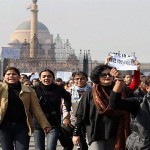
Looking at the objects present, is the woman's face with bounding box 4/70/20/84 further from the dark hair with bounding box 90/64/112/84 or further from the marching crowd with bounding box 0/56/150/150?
the dark hair with bounding box 90/64/112/84

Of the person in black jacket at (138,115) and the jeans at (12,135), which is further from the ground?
the person in black jacket at (138,115)

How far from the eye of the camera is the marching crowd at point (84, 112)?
5.12 m

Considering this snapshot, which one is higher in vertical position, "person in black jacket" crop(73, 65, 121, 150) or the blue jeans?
"person in black jacket" crop(73, 65, 121, 150)

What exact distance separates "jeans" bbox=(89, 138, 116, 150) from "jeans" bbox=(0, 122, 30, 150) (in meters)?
0.89

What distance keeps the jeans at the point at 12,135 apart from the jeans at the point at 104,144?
2.93ft

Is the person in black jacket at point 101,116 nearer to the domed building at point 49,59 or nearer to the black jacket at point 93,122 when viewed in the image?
the black jacket at point 93,122

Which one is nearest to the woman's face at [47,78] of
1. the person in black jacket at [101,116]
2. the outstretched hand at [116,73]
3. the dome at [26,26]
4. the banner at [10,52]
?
the person in black jacket at [101,116]

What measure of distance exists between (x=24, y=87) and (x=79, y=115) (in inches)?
35.3

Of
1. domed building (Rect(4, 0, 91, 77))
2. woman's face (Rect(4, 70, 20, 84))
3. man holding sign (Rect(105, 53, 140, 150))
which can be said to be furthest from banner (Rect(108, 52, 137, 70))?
domed building (Rect(4, 0, 91, 77))

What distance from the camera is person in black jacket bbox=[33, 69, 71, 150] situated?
7.35 m

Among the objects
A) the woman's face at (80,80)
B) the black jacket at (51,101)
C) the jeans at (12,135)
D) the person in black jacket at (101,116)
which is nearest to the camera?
the person in black jacket at (101,116)

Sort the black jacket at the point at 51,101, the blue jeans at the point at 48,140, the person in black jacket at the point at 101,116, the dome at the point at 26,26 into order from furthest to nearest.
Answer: the dome at the point at 26,26, the black jacket at the point at 51,101, the blue jeans at the point at 48,140, the person in black jacket at the point at 101,116

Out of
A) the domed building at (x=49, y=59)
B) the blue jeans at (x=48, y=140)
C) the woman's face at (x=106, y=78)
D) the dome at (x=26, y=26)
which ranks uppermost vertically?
the dome at (x=26, y=26)

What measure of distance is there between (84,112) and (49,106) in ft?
4.63
